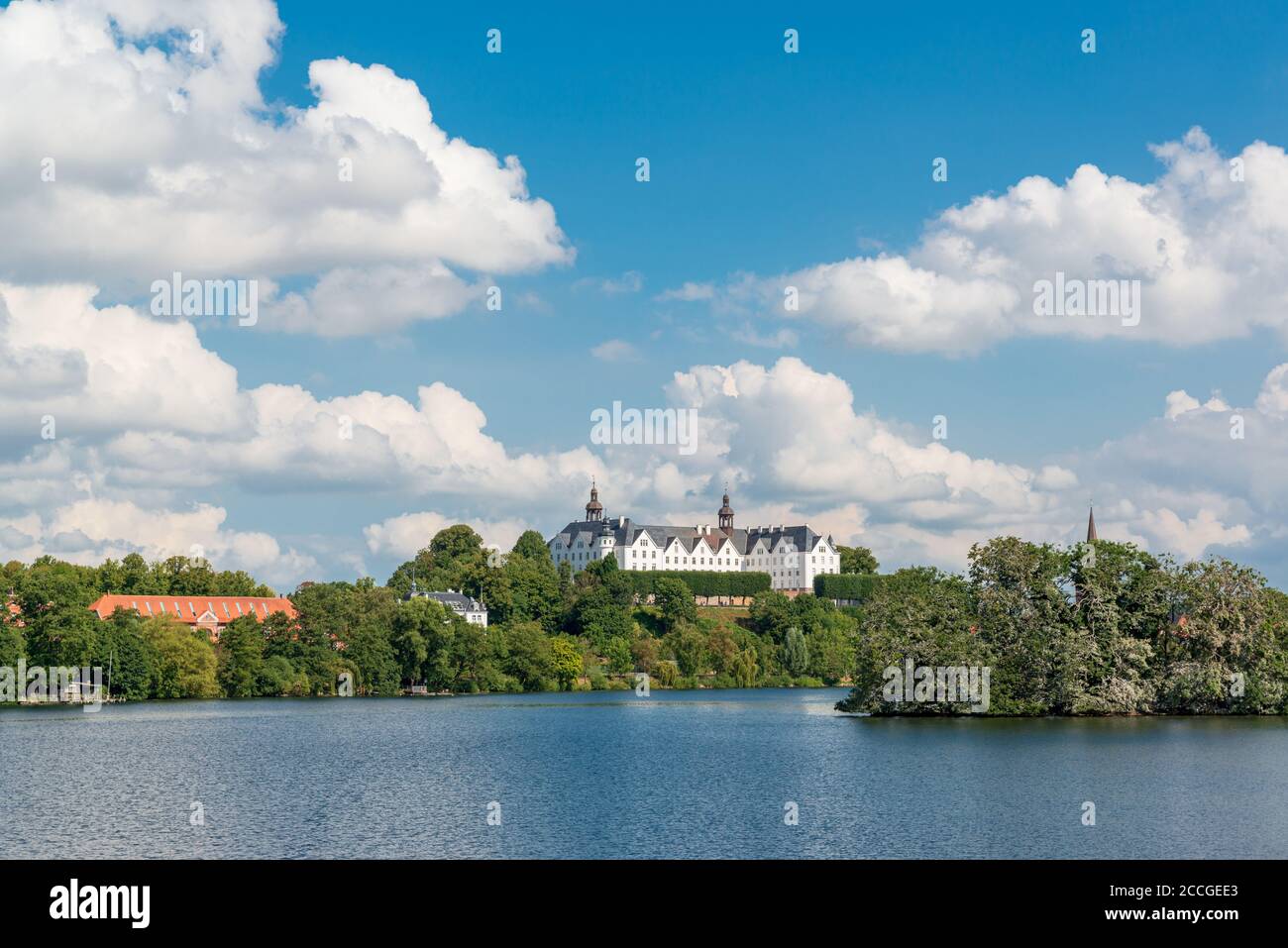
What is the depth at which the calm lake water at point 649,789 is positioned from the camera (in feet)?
120

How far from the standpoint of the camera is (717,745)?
65938 millimetres

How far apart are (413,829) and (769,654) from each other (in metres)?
119

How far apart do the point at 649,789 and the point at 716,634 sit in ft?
347

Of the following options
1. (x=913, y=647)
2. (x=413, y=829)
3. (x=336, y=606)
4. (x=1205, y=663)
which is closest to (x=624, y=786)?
(x=413, y=829)

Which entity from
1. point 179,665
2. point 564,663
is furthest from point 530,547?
point 179,665

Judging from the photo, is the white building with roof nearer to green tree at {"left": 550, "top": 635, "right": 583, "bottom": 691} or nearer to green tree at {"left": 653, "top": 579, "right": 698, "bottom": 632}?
green tree at {"left": 653, "top": 579, "right": 698, "bottom": 632}

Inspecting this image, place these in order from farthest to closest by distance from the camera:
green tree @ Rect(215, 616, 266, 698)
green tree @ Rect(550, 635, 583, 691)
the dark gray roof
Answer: the dark gray roof
green tree @ Rect(550, 635, 583, 691)
green tree @ Rect(215, 616, 266, 698)

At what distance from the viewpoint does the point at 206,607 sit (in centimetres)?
13938

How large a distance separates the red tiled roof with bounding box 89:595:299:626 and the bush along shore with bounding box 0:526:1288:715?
4904 millimetres

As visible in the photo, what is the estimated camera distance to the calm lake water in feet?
120

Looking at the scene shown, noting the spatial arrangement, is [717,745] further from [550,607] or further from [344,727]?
[550,607]

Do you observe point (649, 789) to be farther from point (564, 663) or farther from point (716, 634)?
point (716, 634)

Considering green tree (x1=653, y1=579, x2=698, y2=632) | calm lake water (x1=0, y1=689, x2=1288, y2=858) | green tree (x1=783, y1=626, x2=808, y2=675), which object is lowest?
green tree (x1=783, y1=626, x2=808, y2=675)

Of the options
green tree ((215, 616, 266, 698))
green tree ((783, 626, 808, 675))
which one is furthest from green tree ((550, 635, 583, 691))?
green tree ((215, 616, 266, 698))
